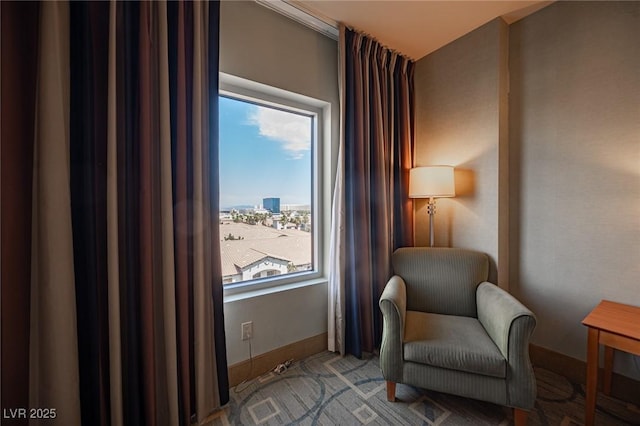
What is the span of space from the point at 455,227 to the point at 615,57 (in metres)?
1.40

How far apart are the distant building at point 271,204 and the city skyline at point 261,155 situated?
31mm

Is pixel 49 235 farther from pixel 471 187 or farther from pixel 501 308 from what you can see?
pixel 471 187

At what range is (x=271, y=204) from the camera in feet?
6.71

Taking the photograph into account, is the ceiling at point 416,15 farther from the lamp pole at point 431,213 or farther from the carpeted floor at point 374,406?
the carpeted floor at point 374,406

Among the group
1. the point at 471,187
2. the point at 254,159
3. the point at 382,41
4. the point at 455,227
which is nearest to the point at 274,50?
the point at 254,159

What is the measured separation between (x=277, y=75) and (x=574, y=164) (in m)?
2.10

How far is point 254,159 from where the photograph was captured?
1960mm

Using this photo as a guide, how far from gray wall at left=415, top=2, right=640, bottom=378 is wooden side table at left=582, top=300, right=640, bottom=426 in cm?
31

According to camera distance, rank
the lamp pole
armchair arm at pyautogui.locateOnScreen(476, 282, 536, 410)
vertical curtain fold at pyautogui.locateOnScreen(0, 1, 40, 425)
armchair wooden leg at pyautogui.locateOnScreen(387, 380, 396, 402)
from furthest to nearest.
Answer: the lamp pole < armchair wooden leg at pyautogui.locateOnScreen(387, 380, 396, 402) < armchair arm at pyautogui.locateOnScreen(476, 282, 536, 410) < vertical curtain fold at pyautogui.locateOnScreen(0, 1, 40, 425)

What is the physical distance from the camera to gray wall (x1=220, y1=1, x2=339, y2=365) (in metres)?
1.69

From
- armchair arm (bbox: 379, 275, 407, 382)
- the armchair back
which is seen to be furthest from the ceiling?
armchair arm (bbox: 379, 275, 407, 382)

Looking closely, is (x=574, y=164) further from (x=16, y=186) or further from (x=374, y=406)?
(x=16, y=186)

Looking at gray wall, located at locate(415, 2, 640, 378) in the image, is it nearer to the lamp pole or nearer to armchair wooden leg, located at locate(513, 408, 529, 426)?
the lamp pole

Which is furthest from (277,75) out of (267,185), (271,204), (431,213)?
(431,213)
